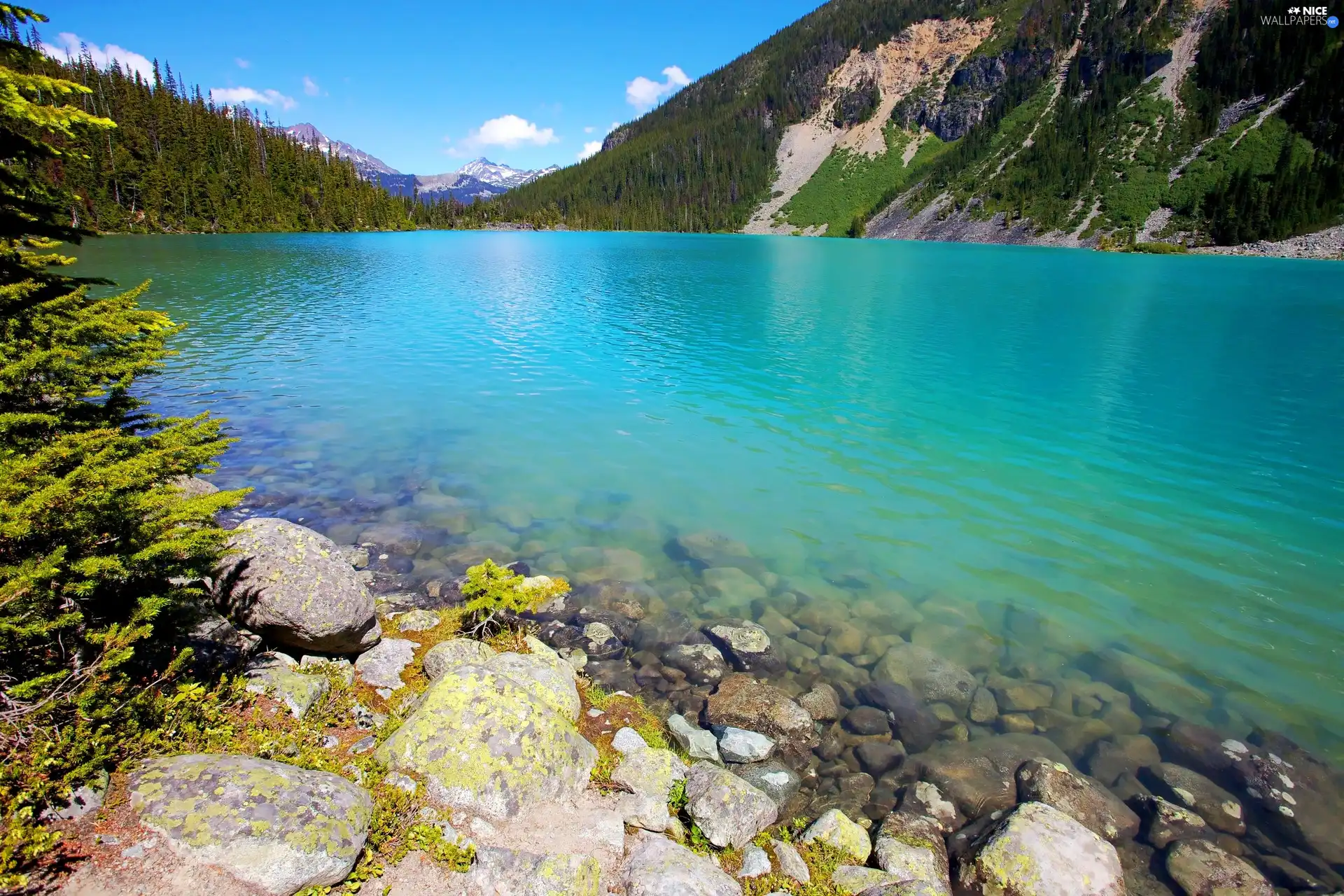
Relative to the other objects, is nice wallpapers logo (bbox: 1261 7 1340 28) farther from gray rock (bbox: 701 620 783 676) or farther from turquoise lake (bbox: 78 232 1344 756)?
gray rock (bbox: 701 620 783 676)

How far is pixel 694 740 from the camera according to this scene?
8.94 metres

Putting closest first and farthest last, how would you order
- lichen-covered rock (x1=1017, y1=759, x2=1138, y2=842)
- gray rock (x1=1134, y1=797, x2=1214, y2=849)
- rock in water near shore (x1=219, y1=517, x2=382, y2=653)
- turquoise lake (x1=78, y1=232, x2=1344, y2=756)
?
gray rock (x1=1134, y1=797, x2=1214, y2=849)
lichen-covered rock (x1=1017, y1=759, x2=1138, y2=842)
rock in water near shore (x1=219, y1=517, x2=382, y2=653)
turquoise lake (x1=78, y1=232, x2=1344, y2=756)

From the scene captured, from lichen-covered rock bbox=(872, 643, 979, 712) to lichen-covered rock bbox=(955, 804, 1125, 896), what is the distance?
2688 mm

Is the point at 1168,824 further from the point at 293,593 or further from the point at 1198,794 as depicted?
the point at 293,593

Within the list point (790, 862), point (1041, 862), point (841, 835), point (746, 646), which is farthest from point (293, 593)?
point (1041, 862)

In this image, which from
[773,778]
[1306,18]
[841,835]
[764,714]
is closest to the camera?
[841,835]

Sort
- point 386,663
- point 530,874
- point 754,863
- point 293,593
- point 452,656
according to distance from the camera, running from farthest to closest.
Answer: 1. point 386,663
2. point 452,656
3. point 293,593
4. point 754,863
5. point 530,874

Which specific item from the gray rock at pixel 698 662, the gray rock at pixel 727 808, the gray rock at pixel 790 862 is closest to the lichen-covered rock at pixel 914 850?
the gray rock at pixel 790 862

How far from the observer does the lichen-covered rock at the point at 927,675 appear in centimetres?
1038

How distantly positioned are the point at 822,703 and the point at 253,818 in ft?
25.8

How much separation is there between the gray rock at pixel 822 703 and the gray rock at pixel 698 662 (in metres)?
1.45

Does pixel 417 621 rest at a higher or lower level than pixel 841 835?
higher

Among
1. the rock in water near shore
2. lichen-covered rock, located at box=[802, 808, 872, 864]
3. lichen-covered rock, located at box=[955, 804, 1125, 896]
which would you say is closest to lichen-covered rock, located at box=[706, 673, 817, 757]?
lichen-covered rock, located at box=[802, 808, 872, 864]

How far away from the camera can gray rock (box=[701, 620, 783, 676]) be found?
1093 cm
